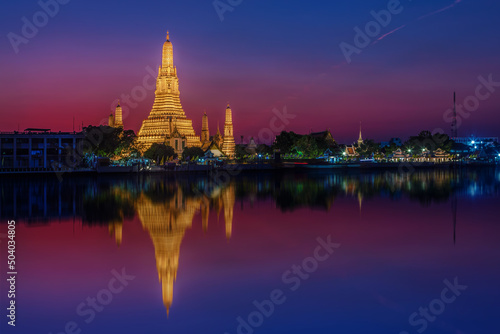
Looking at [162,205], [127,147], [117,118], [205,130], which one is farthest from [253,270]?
[205,130]

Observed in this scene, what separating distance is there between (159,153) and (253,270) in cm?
6113

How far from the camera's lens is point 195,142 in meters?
88.9

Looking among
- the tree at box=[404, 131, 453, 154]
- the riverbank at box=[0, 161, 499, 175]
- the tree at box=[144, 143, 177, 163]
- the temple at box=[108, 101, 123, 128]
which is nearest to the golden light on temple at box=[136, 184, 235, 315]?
the riverbank at box=[0, 161, 499, 175]

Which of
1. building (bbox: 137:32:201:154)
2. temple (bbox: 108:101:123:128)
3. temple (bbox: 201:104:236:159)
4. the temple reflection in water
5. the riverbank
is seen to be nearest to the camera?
the temple reflection in water

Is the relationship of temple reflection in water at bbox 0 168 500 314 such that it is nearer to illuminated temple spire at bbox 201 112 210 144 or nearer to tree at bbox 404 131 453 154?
illuminated temple spire at bbox 201 112 210 144

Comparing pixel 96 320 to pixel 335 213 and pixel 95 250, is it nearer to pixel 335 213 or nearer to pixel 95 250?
pixel 95 250

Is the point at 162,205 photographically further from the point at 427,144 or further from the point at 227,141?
the point at 427,144

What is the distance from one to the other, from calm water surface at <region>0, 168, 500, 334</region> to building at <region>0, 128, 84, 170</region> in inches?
1782

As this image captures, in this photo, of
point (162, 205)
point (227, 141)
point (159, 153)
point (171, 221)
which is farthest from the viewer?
point (227, 141)

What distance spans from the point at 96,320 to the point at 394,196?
29.3 m

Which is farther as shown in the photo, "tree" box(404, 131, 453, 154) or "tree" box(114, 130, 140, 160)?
"tree" box(404, 131, 453, 154)

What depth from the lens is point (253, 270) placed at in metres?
13.9

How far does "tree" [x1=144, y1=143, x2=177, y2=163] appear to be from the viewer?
73.5 meters

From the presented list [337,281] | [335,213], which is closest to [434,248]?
[337,281]
